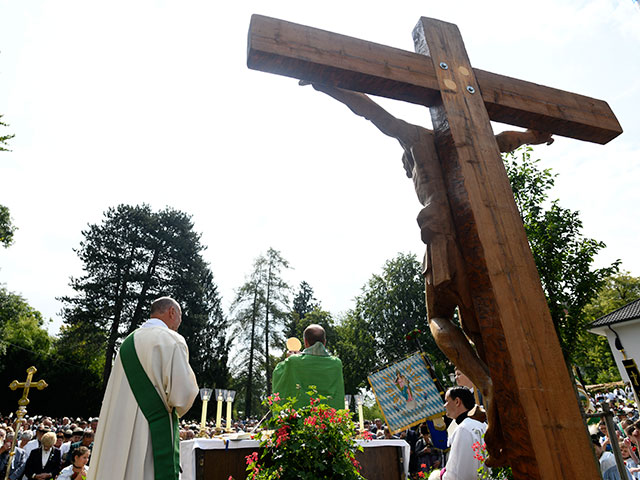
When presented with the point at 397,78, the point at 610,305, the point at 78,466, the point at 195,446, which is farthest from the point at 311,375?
the point at 610,305

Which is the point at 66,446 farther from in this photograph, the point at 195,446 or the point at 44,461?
the point at 195,446

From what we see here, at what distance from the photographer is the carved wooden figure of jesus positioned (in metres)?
1.77

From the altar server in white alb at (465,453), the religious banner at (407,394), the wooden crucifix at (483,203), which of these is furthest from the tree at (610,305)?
the wooden crucifix at (483,203)

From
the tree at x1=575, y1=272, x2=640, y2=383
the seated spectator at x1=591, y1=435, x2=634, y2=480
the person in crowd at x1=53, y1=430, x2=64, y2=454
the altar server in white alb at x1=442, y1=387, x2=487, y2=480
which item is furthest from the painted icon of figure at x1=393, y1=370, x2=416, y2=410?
the tree at x1=575, y1=272, x2=640, y2=383

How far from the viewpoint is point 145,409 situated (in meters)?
2.90

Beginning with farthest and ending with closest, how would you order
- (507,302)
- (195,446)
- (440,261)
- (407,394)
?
1. (407,394)
2. (195,446)
3. (440,261)
4. (507,302)

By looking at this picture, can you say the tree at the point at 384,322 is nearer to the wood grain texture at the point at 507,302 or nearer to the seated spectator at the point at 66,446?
the seated spectator at the point at 66,446

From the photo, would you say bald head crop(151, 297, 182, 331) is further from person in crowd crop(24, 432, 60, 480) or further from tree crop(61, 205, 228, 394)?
tree crop(61, 205, 228, 394)

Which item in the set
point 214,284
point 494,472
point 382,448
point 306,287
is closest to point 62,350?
point 214,284

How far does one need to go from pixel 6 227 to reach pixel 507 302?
1068 inches

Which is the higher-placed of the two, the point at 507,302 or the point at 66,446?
the point at 507,302

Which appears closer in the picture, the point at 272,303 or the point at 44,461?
the point at 44,461

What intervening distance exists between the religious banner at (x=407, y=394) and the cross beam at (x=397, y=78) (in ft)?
11.2

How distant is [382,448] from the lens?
15.4 feet
